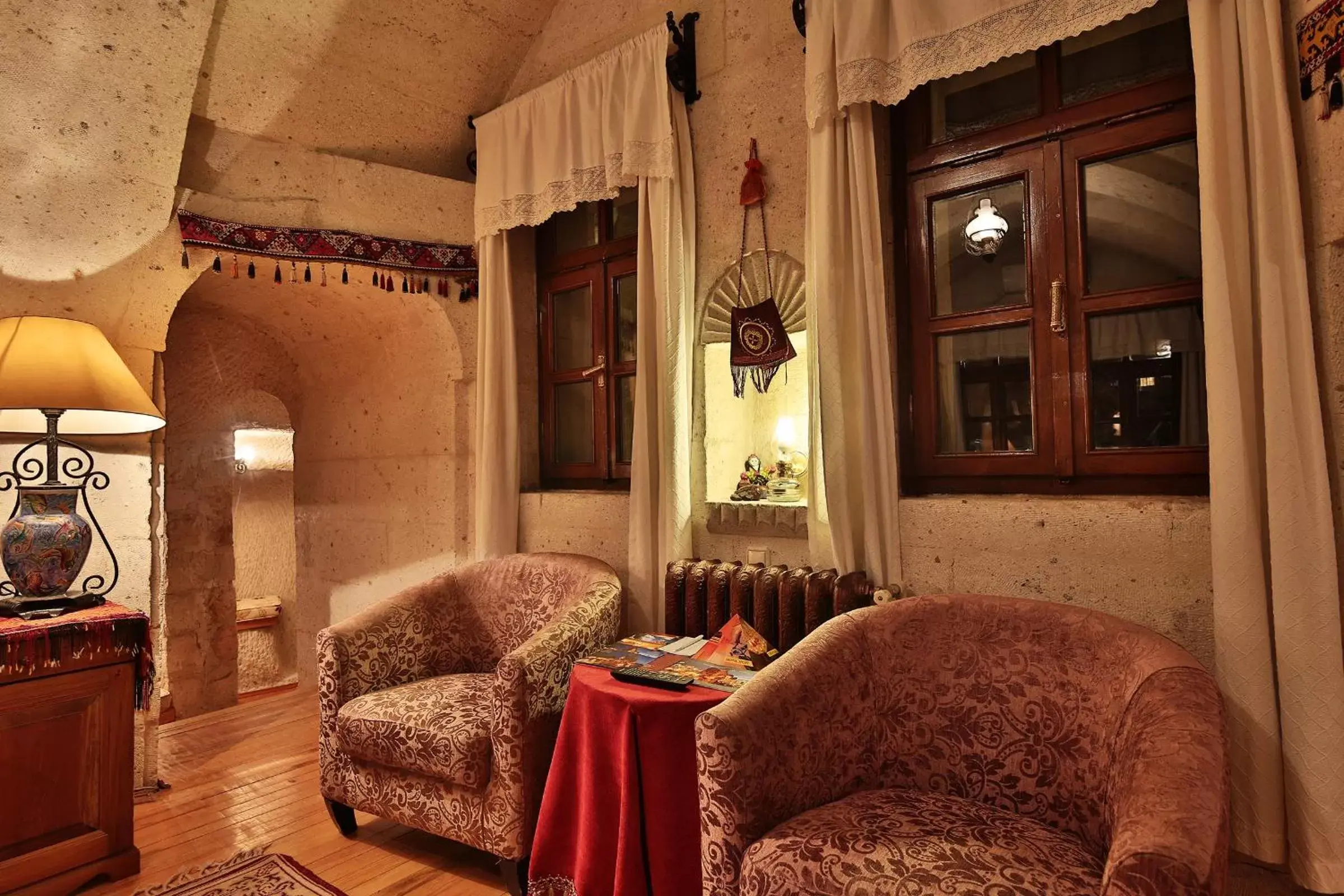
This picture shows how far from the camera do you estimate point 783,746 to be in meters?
1.60

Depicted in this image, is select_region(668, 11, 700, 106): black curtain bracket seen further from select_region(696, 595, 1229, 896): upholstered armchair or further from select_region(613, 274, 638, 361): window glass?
select_region(696, 595, 1229, 896): upholstered armchair

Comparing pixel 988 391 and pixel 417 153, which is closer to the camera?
pixel 988 391

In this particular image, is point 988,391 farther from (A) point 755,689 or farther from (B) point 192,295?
(B) point 192,295

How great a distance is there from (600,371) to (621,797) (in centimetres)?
207

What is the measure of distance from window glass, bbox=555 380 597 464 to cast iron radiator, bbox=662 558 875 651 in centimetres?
107

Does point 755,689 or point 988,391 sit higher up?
point 988,391

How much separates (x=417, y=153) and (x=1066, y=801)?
3.79 meters

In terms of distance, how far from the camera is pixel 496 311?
3.56 meters

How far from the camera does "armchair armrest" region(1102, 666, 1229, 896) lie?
3.42 feet

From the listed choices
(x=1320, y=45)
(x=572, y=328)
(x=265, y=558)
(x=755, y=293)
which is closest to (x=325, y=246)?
(x=572, y=328)

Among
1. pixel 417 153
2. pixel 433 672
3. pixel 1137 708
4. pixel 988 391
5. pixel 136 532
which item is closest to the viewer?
pixel 1137 708

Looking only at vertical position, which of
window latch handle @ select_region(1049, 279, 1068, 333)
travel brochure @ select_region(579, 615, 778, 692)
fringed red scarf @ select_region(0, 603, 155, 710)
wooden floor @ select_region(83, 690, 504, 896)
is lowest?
wooden floor @ select_region(83, 690, 504, 896)

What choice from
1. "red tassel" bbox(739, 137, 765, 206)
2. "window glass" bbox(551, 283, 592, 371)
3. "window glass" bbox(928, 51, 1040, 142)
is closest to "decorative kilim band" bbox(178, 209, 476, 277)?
"window glass" bbox(551, 283, 592, 371)

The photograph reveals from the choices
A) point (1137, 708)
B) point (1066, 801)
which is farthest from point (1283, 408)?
point (1066, 801)
